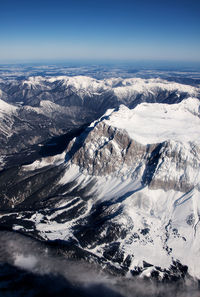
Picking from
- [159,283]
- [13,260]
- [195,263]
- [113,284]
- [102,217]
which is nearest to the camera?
[13,260]

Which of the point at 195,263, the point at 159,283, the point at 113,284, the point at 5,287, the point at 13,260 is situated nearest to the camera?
the point at 5,287

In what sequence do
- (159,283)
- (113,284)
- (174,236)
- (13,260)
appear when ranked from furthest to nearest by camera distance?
(174,236) → (159,283) → (113,284) → (13,260)

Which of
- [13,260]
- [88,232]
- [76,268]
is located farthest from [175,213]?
[13,260]

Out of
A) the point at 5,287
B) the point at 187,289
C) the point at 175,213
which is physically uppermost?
the point at 5,287

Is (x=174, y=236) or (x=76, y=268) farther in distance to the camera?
(x=174, y=236)

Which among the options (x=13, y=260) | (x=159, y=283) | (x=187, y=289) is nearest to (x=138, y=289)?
(x=159, y=283)

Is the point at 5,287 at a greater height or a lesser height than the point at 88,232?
greater

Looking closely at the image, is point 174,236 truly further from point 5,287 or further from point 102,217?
point 5,287

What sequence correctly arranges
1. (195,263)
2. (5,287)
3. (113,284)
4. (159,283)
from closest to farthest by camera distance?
(5,287), (113,284), (159,283), (195,263)

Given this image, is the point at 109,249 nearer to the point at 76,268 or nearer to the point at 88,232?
the point at 88,232
